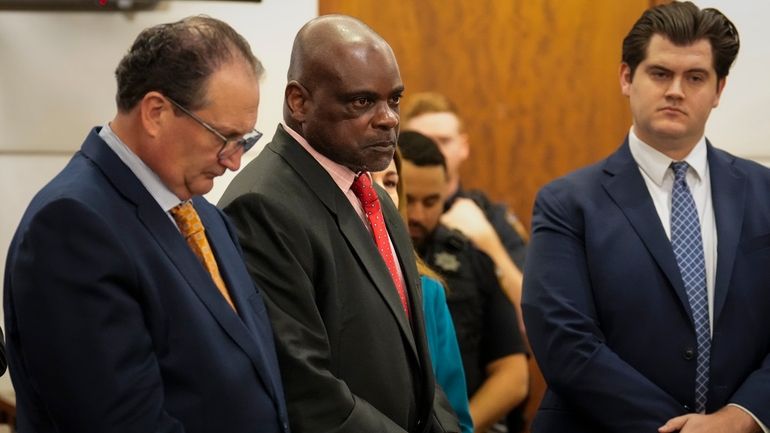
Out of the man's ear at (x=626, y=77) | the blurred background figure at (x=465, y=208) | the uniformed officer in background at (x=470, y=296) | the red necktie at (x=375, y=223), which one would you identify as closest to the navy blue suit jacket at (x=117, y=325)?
the red necktie at (x=375, y=223)

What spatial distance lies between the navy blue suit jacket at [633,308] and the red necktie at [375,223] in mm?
491

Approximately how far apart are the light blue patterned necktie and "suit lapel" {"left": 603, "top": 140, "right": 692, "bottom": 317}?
0.08ft

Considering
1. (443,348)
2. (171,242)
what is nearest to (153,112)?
(171,242)

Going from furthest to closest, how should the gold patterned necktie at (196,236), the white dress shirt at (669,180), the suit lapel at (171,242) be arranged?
the white dress shirt at (669,180) → the gold patterned necktie at (196,236) → the suit lapel at (171,242)

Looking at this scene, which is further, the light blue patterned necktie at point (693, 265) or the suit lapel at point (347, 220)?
the light blue patterned necktie at point (693, 265)

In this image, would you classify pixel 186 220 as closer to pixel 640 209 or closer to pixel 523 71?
pixel 640 209

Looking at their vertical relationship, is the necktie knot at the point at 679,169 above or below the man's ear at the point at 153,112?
below

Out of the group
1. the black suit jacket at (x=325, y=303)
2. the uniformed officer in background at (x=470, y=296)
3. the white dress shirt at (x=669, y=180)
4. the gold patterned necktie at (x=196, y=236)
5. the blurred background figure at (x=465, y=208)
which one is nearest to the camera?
the gold patterned necktie at (x=196, y=236)

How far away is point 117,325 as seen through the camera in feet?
5.22

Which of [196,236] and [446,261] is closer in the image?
[196,236]

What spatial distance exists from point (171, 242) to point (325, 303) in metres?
0.37

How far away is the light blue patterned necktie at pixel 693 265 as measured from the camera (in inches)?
98.0

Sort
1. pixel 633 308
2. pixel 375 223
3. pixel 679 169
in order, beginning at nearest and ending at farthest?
pixel 375 223
pixel 633 308
pixel 679 169

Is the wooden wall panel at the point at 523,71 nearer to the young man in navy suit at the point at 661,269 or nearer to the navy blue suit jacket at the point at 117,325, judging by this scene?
the young man in navy suit at the point at 661,269
